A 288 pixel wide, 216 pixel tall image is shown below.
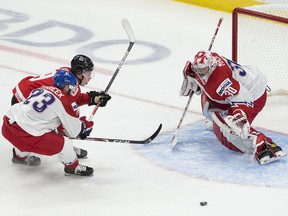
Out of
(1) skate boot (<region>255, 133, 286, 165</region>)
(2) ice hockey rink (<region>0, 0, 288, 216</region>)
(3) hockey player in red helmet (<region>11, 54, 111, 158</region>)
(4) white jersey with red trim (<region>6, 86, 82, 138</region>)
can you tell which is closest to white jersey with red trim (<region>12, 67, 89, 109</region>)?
(3) hockey player in red helmet (<region>11, 54, 111, 158</region>)

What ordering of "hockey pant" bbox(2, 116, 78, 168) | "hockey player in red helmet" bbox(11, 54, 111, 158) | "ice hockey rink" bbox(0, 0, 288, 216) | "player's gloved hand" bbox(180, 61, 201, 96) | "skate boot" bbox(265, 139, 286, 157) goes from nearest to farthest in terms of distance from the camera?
"ice hockey rink" bbox(0, 0, 288, 216) < "hockey pant" bbox(2, 116, 78, 168) < "hockey player in red helmet" bbox(11, 54, 111, 158) < "skate boot" bbox(265, 139, 286, 157) < "player's gloved hand" bbox(180, 61, 201, 96)

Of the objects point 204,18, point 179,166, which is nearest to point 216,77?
point 179,166

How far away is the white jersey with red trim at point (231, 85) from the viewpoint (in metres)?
4.23

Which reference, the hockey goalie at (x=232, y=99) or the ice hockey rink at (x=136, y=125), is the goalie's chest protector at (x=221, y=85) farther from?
the ice hockey rink at (x=136, y=125)

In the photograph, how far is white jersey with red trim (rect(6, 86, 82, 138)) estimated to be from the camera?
12.8 feet

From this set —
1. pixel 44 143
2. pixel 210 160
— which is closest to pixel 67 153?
pixel 44 143

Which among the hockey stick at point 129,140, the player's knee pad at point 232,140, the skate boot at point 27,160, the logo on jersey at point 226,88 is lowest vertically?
the skate boot at point 27,160

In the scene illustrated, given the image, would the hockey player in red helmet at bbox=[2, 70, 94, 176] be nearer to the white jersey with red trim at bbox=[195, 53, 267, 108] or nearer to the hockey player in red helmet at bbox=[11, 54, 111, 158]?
the hockey player in red helmet at bbox=[11, 54, 111, 158]

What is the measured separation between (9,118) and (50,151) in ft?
0.87

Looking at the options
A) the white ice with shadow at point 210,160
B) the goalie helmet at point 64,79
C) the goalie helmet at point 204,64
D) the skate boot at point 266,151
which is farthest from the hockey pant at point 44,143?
the skate boot at point 266,151

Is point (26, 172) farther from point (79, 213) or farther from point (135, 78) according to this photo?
point (135, 78)

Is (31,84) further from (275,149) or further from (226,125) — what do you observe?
(275,149)

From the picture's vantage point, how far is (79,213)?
12.2 feet

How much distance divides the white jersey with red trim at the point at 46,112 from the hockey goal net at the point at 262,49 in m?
1.47
